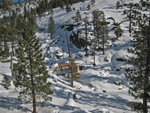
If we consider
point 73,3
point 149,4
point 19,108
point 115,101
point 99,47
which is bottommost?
point 115,101

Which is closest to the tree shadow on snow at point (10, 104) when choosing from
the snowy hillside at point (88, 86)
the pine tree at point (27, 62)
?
the snowy hillside at point (88, 86)

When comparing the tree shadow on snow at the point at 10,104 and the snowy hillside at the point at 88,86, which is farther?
the snowy hillside at the point at 88,86

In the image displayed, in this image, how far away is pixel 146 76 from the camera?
10.3 metres

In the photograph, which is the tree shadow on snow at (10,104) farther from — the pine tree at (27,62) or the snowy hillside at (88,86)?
the pine tree at (27,62)

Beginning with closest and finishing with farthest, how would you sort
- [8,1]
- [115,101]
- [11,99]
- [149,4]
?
[8,1], [149,4], [11,99], [115,101]

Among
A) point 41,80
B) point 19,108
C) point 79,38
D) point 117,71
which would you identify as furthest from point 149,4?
point 79,38

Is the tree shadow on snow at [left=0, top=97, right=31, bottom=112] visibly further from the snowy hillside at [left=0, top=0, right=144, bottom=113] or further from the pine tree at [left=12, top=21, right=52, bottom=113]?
the pine tree at [left=12, top=21, right=52, bottom=113]

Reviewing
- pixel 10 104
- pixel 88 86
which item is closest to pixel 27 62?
pixel 10 104

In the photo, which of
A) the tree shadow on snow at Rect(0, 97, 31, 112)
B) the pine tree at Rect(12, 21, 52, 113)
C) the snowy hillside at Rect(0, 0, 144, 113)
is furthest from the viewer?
the snowy hillside at Rect(0, 0, 144, 113)

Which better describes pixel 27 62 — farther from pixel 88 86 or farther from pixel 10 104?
pixel 88 86

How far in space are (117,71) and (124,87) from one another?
5208 millimetres

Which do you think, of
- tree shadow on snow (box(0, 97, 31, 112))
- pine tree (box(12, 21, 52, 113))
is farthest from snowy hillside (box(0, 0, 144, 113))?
pine tree (box(12, 21, 52, 113))

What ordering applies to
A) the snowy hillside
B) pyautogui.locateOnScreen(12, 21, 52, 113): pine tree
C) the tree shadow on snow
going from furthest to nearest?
the snowy hillside, the tree shadow on snow, pyautogui.locateOnScreen(12, 21, 52, 113): pine tree

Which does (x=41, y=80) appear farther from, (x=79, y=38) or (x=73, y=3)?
(x=73, y=3)
